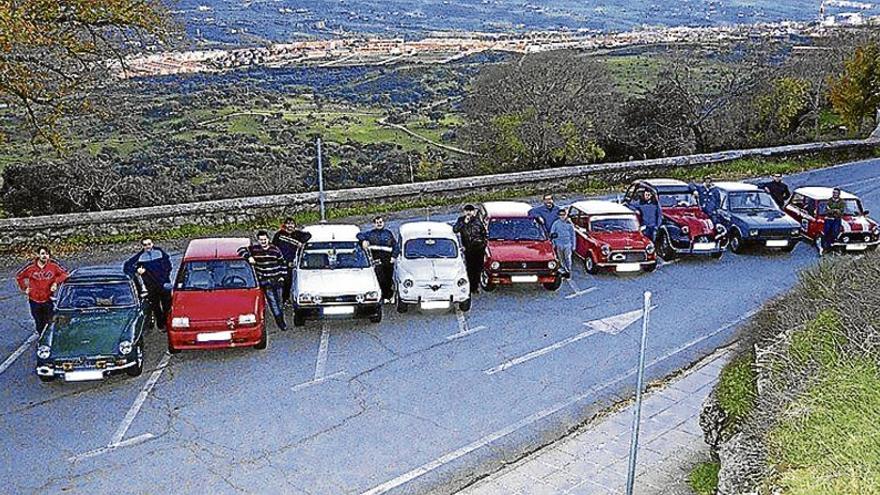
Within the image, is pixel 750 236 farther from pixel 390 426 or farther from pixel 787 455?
pixel 787 455

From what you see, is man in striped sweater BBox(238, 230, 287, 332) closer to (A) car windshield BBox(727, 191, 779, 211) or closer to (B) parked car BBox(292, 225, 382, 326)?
(B) parked car BBox(292, 225, 382, 326)

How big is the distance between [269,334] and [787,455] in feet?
30.4

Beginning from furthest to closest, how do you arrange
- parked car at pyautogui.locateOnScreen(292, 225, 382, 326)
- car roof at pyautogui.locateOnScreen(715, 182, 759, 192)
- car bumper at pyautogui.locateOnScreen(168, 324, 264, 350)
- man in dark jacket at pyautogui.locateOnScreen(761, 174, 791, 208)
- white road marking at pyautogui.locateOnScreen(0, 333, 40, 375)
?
man in dark jacket at pyautogui.locateOnScreen(761, 174, 791, 208) → car roof at pyautogui.locateOnScreen(715, 182, 759, 192) → parked car at pyautogui.locateOnScreen(292, 225, 382, 326) → white road marking at pyautogui.locateOnScreen(0, 333, 40, 375) → car bumper at pyautogui.locateOnScreen(168, 324, 264, 350)

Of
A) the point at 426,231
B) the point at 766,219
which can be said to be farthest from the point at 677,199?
the point at 426,231

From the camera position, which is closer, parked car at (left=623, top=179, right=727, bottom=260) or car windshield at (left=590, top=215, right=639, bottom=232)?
car windshield at (left=590, top=215, right=639, bottom=232)

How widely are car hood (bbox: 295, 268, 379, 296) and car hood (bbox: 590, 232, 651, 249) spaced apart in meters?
5.24

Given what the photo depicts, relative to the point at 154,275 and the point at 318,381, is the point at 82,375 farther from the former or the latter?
the point at 318,381

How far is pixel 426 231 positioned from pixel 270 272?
3.34 metres

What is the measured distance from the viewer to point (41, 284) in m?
13.8

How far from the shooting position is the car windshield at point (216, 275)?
1417 centimetres

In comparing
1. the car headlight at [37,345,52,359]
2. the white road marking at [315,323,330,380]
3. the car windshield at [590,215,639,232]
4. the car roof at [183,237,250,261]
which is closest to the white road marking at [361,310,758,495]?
the white road marking at [315,323,330,380]

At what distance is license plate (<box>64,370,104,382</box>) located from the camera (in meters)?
12.2

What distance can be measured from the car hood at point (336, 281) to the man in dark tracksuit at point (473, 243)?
7.03 feet

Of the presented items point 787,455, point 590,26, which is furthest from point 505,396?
point 590,26
